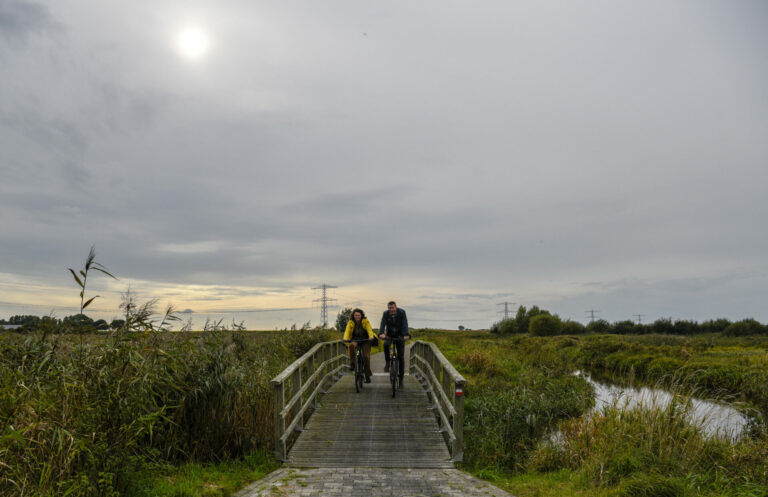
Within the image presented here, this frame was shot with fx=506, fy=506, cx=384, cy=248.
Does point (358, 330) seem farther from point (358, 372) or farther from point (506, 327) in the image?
point (506, 327)

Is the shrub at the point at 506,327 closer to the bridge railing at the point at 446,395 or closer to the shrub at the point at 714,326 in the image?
the shrub at the point at 714,326

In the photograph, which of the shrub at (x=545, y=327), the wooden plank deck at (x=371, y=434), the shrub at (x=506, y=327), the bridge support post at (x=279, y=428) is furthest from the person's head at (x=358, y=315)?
the shrub at (x=506, y=327)

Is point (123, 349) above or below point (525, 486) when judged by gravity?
above

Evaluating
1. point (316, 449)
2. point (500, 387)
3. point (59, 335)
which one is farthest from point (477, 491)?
point (500, 387)

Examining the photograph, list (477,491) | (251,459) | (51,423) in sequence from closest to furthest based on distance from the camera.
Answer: (51,423) < (477,491) < (251,459)

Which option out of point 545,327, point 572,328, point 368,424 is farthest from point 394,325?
point 572,328

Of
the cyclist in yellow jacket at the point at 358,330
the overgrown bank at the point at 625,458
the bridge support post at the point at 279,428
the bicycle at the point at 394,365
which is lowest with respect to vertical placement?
the overgrown bank at the point at 625,458

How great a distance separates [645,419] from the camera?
305 inches

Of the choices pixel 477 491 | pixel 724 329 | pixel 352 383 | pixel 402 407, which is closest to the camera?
pixel 477 491

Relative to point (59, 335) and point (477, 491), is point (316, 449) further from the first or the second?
point (59, 335)

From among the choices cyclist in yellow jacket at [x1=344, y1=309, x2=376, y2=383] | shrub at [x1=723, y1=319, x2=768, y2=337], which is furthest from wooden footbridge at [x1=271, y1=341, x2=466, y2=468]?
shrub at [x1=723, y1=319, x2=768, y2=337]

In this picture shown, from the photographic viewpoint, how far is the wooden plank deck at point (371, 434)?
716 cm

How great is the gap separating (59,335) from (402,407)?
20.8ft

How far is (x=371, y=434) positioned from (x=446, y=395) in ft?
4.76
